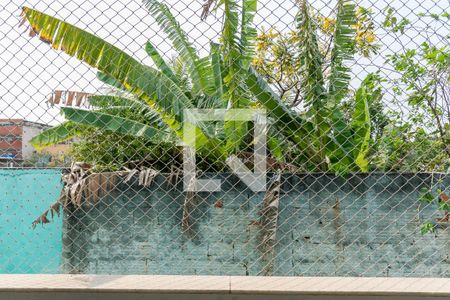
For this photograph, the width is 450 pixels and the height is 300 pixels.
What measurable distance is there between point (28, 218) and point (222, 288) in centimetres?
344

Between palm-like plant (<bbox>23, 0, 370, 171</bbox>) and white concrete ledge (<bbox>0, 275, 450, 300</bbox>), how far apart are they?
2.95 ft

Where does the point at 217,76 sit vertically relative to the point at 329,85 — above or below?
above

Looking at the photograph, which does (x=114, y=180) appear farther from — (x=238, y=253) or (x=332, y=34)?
(x=332, y=34)

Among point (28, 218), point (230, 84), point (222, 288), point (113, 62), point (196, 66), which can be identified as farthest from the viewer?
point (196, 66)

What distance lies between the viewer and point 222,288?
1764 millimetres

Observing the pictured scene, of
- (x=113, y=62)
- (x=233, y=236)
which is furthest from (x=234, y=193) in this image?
(x=113, y=62)

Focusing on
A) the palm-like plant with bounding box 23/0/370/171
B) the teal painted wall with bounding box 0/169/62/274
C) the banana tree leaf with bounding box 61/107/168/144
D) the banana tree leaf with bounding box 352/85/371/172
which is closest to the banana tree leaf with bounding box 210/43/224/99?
the palm-like plant with bounding box 23/0/370/171

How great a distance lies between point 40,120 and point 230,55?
48.8 inches

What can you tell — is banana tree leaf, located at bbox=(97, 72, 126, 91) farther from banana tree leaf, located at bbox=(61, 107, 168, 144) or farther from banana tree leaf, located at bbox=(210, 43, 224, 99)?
banana tree leaf, located at bbox=(61, 107, 168, 144)

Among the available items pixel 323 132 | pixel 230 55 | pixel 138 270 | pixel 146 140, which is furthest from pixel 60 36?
pixel 138 270

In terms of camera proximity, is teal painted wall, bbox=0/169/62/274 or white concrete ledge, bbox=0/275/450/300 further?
teal painted wall, bbox=0/169/62/274

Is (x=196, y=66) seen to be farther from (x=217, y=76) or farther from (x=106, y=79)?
(x=106, y=79)

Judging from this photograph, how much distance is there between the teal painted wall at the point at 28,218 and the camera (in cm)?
438

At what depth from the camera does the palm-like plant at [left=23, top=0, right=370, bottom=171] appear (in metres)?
2.69
